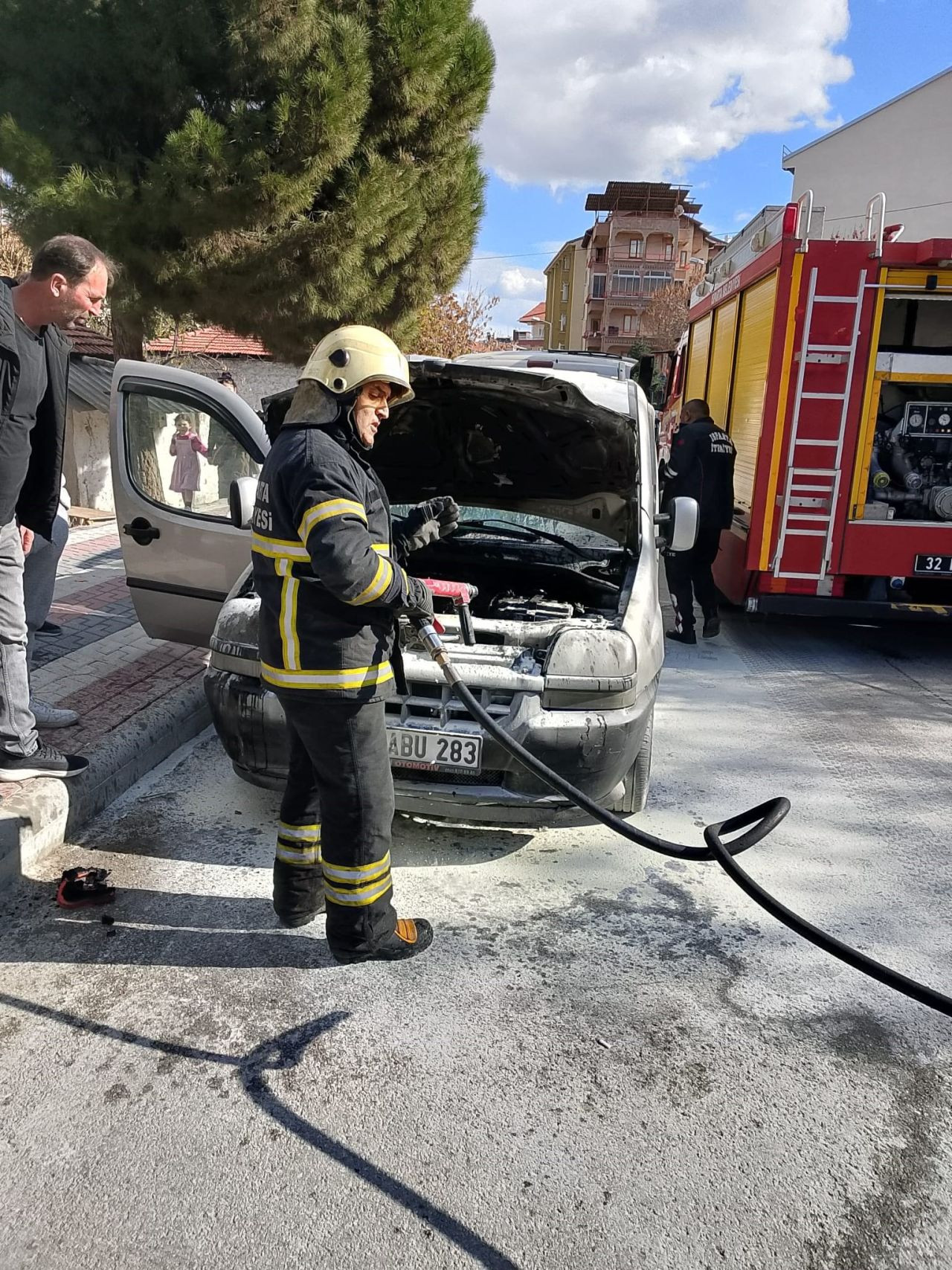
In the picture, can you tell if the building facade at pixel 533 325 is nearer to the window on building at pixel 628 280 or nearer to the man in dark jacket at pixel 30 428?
the window on building at pixel 628 280

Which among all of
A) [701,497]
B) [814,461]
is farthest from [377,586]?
[701,497]

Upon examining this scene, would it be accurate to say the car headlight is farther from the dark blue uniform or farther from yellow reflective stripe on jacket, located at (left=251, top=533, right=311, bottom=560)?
yellow reflective stripe on jacket, located at (left=251, top=533, right=311, bottom=560)

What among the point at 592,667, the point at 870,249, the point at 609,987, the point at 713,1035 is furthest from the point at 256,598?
the point at 870,249

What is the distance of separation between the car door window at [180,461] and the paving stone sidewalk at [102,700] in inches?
40.8

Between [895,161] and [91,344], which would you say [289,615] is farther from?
[91,344]

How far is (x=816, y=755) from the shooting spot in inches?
196

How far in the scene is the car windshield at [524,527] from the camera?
5051mm

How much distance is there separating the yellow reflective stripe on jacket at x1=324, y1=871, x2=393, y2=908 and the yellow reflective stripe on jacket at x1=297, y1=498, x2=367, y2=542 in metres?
1.07

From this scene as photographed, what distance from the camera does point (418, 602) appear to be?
109 inches

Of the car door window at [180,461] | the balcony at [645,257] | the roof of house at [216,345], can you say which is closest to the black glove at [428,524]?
the car door window at [180,461]

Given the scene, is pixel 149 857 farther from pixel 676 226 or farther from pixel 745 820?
pixel 676 226

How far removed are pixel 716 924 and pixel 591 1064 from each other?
37.1 inches

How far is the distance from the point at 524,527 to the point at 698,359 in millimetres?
Answer: 6288

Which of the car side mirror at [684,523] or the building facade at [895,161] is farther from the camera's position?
the building facade at [895,161]
